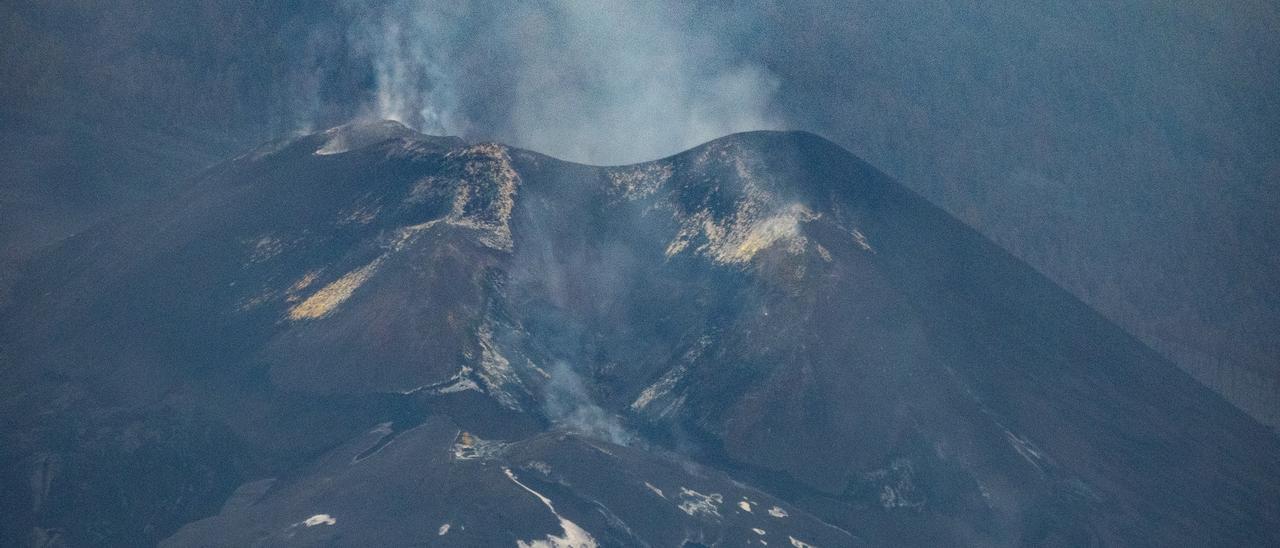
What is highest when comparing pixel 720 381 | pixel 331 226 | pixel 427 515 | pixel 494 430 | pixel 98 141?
pixel 98 141

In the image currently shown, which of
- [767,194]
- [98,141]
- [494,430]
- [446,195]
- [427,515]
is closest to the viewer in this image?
[427,515]

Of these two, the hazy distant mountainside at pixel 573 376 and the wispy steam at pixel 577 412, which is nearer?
the hazy distant mountainside at pixel 573 376

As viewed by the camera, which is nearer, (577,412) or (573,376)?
(577,412)

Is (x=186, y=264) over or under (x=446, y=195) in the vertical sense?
under

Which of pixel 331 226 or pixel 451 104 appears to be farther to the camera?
pixel 451 104

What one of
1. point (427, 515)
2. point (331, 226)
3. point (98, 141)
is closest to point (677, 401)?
point (427, 515)

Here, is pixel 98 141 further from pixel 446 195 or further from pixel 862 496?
pixel 862 496

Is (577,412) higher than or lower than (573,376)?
lower

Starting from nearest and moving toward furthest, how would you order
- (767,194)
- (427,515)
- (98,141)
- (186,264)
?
(427,515) → (186,264) → (767,194) → (98,141)
